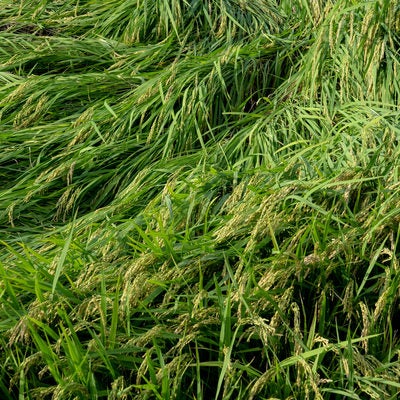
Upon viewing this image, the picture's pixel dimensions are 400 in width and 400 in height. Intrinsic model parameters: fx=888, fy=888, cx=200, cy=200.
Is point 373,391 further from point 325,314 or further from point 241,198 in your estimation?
point 241,198

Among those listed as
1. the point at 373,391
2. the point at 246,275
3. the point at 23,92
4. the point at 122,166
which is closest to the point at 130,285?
the point at 246,275

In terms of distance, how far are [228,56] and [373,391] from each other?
6.18 ft

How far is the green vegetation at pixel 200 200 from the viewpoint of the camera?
233cm

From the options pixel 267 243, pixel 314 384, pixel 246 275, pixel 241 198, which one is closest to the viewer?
pixel 314 384

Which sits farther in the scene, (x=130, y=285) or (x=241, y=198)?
(x=241, y=198)

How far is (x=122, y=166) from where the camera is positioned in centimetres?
340

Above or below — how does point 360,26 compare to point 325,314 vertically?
above

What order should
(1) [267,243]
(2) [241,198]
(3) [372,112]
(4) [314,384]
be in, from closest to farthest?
1. (4) [314,384]
2. (1) [267,243]
3. (2) [241,198]
4. (3) [372,112]

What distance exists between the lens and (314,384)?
212 cm

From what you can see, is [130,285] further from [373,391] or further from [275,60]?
[275,60]

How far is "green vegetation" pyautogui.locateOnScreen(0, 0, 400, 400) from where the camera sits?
233cm

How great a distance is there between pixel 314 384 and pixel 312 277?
0.47 meters

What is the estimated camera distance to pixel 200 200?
2.89 m

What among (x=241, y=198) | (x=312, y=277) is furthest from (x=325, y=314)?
(x=241, y=198)
